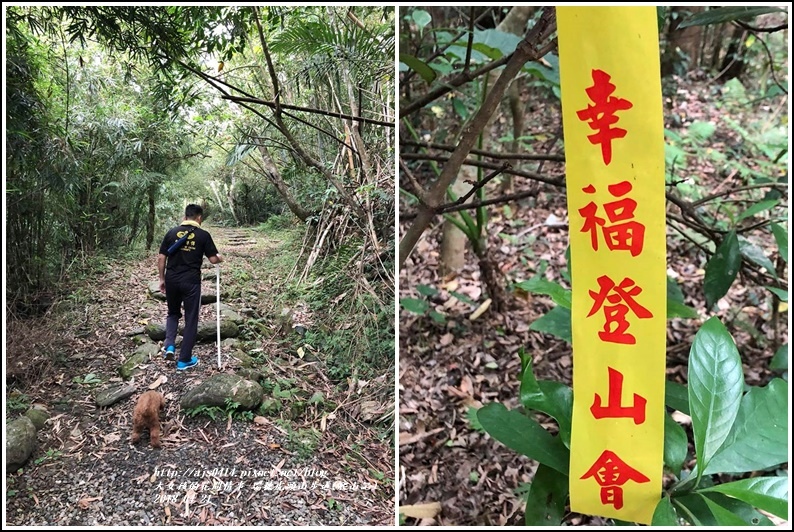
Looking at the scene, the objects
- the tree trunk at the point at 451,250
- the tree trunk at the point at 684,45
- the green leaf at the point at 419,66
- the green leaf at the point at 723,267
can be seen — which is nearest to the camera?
the green leaf at the point at 419,66

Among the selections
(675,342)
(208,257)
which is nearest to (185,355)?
(208,257)

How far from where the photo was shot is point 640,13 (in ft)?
1.80

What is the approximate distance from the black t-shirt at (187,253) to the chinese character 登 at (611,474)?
605 mm

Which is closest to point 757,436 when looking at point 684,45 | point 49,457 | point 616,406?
point 616,406

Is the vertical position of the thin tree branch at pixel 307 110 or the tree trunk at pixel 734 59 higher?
the tree trunk at pixel 734 59

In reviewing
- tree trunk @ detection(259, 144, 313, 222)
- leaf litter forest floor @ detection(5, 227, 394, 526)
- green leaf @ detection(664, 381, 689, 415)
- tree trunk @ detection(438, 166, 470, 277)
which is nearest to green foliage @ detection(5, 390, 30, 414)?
leaf litter forest floor @ detection(5, 227, 394, 526)

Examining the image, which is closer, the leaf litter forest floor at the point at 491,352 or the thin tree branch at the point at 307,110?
the thin tree branch at the point at 307,110

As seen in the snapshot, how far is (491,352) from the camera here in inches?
60.9

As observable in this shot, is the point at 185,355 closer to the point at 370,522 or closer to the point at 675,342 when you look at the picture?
the point at 370,522

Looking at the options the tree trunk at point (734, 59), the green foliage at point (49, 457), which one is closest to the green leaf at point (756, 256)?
the green foliage at point (49, 457)

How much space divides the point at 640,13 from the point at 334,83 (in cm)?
41

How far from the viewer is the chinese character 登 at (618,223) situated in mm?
577

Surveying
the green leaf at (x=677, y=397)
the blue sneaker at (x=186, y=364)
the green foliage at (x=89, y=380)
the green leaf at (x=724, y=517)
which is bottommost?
the green leaf at (x=724, y=517)

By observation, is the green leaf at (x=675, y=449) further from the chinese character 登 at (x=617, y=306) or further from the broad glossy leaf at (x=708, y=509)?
the chinese character 登 at (x=617, y=306)
